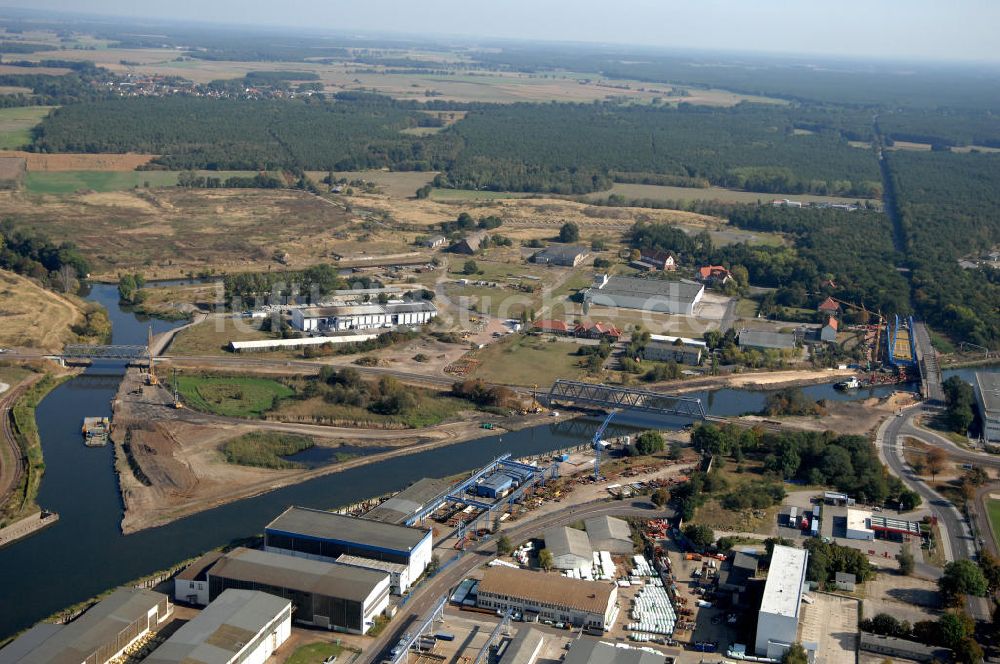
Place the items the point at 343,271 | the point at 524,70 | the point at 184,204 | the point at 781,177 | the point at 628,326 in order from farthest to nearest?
the point at 524,70 → the point at 781,177 → the point at 184,204 → the point at 343,271 → the point at 628,326

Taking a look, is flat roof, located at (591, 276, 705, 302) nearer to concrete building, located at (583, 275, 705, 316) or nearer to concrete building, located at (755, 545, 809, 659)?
concrete building, located at (583, 275, 705, 316)

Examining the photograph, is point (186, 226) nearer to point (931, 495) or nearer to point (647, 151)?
point (931, 495)

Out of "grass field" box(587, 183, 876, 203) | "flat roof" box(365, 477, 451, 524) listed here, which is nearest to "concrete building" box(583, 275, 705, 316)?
"flat roof" box(365, 477, 451, 524)

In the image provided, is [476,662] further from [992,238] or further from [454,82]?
[454,82]

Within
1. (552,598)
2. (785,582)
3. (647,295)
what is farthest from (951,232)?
(552,598)

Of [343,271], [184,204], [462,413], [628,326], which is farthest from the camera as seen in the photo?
[184,204]

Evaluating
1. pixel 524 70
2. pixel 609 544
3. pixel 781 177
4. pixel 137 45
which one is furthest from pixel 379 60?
pixel 609 544

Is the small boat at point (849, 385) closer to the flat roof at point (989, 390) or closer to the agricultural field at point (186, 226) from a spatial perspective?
the flat roof at point (989, 390)
